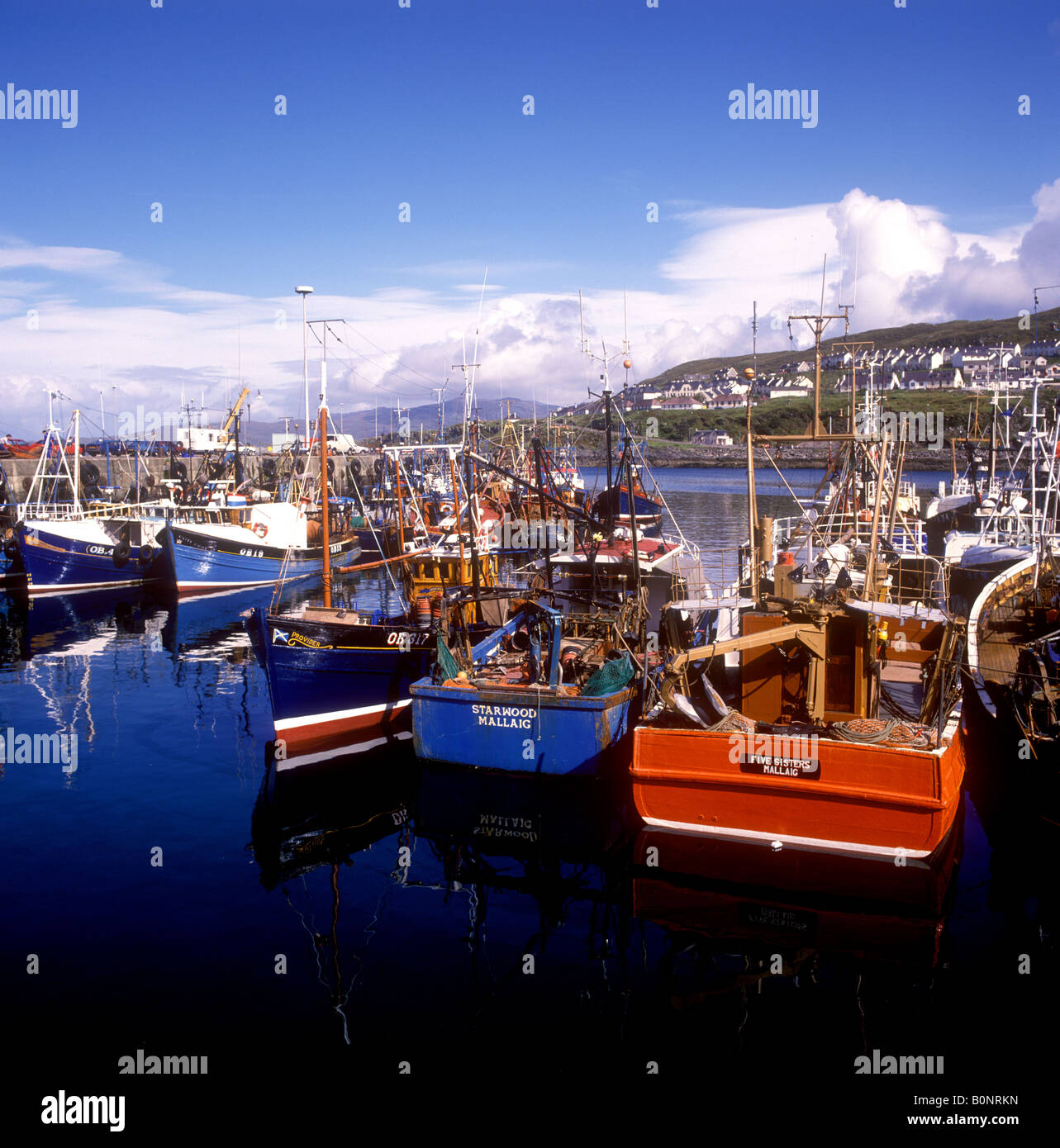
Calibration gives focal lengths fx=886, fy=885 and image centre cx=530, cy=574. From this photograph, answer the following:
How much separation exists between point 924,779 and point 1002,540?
2686 centimetres

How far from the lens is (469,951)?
11.5 meters

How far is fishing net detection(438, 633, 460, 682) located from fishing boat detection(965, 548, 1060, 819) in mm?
9994

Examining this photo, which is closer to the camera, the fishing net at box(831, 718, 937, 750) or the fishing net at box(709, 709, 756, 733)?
the fishing net at box(831, 718, 937, 750)

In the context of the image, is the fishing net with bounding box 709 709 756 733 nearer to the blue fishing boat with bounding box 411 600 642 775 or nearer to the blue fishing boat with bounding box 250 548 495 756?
the blue fishing boat with bounding box 411 600 642 775

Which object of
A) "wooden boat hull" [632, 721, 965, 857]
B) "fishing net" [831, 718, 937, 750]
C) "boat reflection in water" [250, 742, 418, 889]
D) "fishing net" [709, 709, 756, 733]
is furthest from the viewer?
"boat reflection in water" [250, 742, 418, 889]

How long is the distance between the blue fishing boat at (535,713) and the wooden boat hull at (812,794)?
7.55ft

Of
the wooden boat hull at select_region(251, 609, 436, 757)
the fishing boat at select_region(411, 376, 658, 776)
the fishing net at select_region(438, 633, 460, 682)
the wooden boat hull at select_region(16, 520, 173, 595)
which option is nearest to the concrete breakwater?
the wooden boat hull at select_region(16, 520, 173, 595)

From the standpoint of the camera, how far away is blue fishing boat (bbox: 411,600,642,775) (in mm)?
15875

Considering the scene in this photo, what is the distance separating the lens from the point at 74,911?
41.1 feet

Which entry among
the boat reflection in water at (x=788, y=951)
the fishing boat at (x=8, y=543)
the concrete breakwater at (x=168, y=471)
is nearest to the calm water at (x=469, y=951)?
the boat reflection in water at (x=788, y=951)

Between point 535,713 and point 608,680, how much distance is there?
144cm

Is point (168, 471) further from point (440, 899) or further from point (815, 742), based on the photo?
point (815, 742)

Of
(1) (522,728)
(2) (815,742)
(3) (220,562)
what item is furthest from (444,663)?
(3) (220,562)
